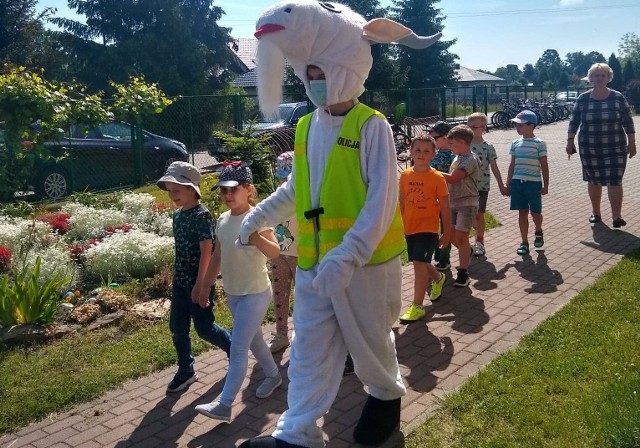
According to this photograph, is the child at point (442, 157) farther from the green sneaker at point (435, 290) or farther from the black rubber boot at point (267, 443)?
the black rubber boot at point (267, 443)

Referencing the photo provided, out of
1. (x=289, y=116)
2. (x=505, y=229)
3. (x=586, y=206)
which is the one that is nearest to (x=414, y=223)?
(x=505, y=229)

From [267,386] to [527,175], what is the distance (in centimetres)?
450

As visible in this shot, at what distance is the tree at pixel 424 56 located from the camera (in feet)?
141

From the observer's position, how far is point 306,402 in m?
3.29

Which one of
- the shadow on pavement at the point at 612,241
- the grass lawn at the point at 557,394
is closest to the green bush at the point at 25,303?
the grass lawn at the point at 557,394

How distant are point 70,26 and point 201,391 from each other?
3270cm

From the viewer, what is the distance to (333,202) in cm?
336

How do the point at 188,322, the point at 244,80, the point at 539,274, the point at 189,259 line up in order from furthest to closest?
the point at 244,80 < the point at 539,274 < the point at 188,322 < the point at 189,259

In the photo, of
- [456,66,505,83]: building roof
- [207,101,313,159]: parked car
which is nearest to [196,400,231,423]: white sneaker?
[207,101,313,159]: parked car

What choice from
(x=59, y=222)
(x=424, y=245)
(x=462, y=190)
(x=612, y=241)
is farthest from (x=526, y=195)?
(x=59, y=222)

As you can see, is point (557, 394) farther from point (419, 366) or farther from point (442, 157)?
point (442, 157)

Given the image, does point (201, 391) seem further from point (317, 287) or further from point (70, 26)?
point (70, 26)

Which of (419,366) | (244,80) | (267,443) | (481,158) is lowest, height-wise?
(419,366)

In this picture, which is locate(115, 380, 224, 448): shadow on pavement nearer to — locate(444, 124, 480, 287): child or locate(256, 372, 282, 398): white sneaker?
locate(256, 372, 282, 398): white sneaker
